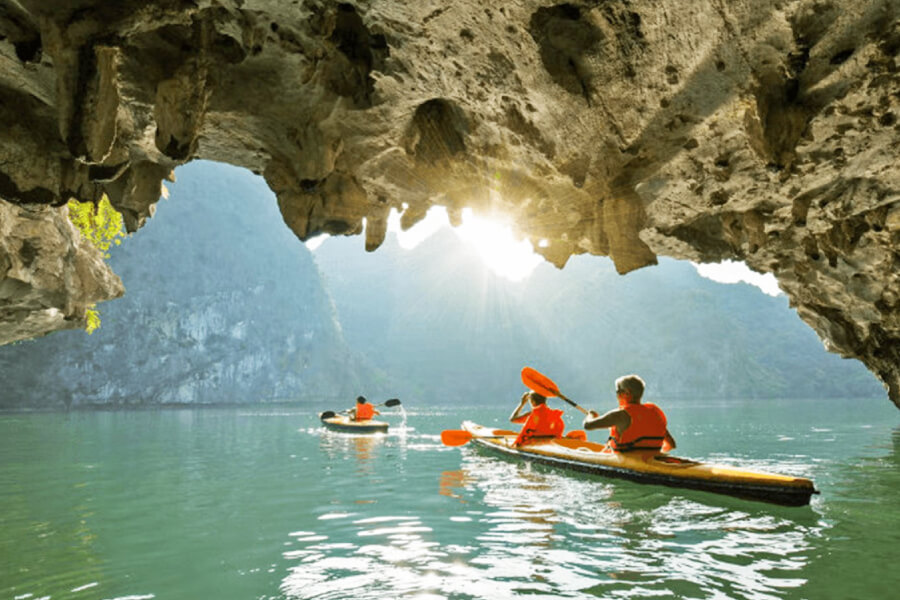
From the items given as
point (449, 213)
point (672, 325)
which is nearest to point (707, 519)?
A: point (449, 213)

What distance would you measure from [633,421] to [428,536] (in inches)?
148

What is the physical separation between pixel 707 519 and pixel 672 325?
499ft

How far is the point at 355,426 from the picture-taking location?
19.8m

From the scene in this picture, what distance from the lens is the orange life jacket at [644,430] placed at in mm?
8023

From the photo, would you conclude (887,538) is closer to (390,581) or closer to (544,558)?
(544,558)

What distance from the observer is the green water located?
4375 millimetres

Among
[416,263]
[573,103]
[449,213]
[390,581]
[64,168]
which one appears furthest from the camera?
[416,263]

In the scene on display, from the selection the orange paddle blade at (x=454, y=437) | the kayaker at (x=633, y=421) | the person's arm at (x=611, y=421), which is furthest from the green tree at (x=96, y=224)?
the kayaker at (x=633, y=421)

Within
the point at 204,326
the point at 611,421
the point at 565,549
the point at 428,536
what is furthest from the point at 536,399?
the point at 204,326

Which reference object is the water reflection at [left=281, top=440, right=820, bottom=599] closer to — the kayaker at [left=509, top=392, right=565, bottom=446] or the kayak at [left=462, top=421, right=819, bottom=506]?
the kayak at [left=462, top=421, right=819, bottom=506]

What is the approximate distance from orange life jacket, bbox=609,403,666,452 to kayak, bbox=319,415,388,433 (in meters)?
12.5

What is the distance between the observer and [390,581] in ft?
14.8

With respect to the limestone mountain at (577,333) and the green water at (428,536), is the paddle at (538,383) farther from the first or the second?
the limestone mountain at (577,333)

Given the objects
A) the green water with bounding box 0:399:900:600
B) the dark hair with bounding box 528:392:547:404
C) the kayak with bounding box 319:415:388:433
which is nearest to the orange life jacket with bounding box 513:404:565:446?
the dark hair with bounding box 528:392:547:404
